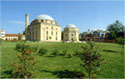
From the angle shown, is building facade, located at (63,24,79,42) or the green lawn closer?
the green lawn

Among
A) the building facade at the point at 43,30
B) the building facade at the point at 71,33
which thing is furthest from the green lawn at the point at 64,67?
the building facade at the point at 71,33

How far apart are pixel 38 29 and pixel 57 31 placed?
10912 millimetres

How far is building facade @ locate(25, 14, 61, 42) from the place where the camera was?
141 ft

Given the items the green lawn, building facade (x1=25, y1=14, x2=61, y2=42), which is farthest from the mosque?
the green lawn

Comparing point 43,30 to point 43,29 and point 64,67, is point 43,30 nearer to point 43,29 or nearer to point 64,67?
point 43,29

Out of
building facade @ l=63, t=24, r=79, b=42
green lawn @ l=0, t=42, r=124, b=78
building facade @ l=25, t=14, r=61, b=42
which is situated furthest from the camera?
building facade @ l=63, t=24, r=79, b=42

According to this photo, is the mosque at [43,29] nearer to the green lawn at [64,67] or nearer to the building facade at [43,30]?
the building facade at [43,30]

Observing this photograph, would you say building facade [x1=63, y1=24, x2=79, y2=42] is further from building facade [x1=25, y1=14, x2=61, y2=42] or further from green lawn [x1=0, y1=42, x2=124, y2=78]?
green lawn [x1=0, y1=42, x2=124, y2=78]

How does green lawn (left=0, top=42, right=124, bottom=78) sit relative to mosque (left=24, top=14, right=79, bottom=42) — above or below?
below

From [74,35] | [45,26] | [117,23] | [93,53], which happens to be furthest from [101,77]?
[117,23]

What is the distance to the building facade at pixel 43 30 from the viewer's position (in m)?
42.9

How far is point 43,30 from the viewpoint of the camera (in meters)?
43.4

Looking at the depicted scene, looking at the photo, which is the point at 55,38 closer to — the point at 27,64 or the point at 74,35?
the point at 74,35

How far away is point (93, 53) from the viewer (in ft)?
13.9
